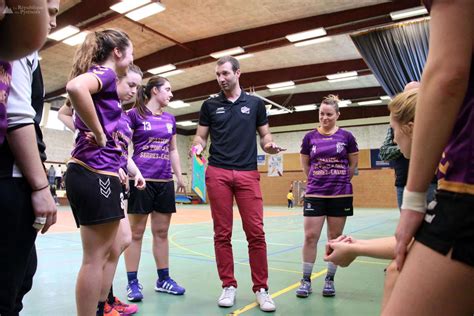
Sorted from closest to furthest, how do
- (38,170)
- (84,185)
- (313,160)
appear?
(38,170) → (84,185) → (313,160)

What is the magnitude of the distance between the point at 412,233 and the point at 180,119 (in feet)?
78.2

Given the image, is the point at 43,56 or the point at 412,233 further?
the point at 43,56

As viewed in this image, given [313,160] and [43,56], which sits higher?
[43,56]

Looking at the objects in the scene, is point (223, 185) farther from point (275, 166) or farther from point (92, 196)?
point (275, 166)

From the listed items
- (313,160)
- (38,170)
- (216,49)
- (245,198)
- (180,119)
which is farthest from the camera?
(180,119)

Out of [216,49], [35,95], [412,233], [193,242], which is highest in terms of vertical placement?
[216,49]

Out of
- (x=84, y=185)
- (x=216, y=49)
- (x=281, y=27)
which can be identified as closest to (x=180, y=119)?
(x=216, y=49)

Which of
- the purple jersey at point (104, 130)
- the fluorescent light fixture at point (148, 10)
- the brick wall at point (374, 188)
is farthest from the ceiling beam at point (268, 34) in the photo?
the brick wall at point (374, 188)

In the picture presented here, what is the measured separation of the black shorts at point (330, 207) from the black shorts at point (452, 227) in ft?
8.28

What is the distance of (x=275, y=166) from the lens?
2522 cm

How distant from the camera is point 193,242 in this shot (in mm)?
6590

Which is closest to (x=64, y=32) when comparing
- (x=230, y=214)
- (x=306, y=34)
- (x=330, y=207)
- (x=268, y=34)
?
(x=268, y=34)

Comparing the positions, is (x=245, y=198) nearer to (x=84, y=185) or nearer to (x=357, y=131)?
(x=84, y=185)

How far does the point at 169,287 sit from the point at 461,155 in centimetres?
283
